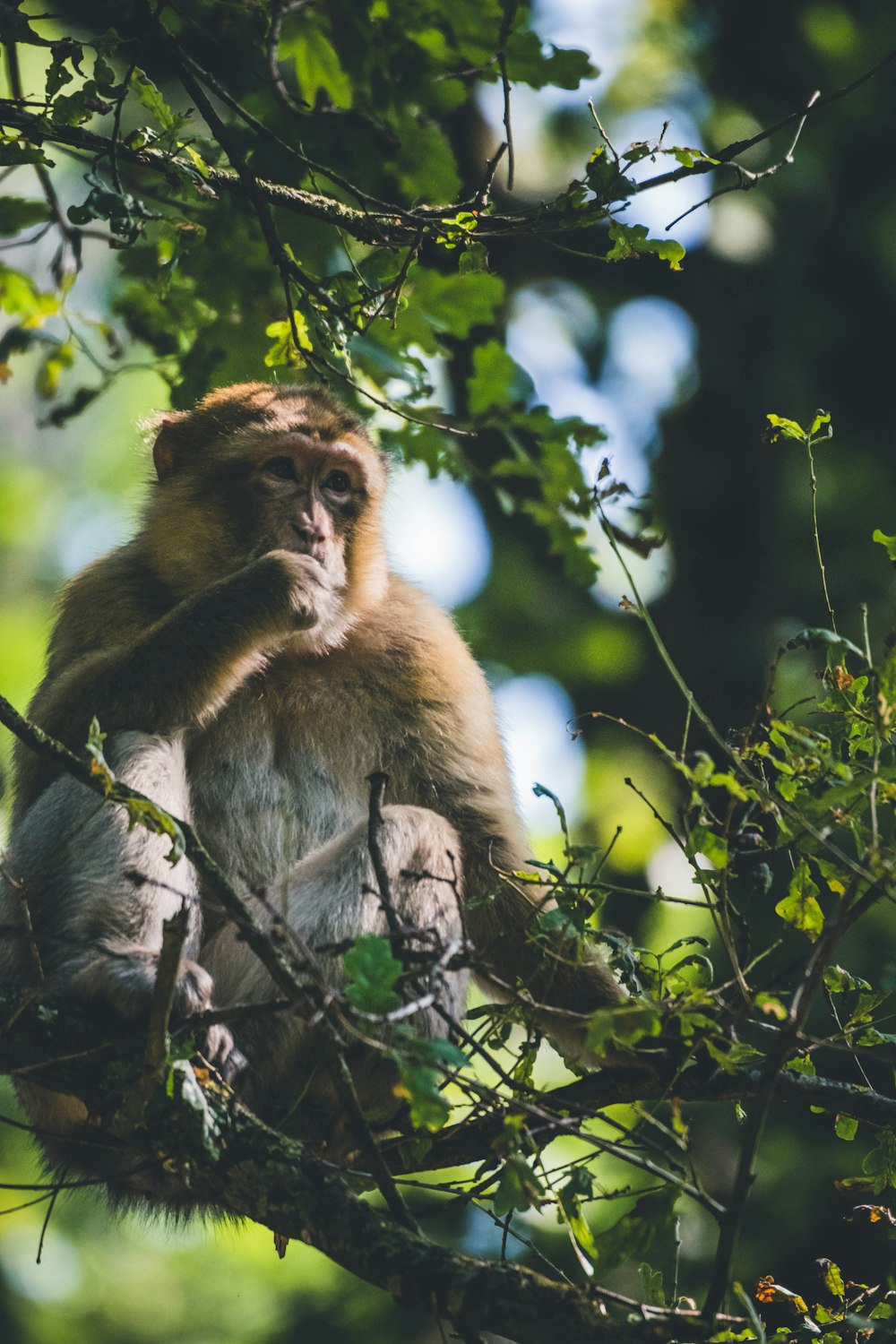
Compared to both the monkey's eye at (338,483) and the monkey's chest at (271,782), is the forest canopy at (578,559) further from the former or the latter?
the monkey's chest at (271,782)

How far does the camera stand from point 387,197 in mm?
4504

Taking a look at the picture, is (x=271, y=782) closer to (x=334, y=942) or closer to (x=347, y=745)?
(x=347, y=745)

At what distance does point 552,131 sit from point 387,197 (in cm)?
533

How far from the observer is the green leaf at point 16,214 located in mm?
3311

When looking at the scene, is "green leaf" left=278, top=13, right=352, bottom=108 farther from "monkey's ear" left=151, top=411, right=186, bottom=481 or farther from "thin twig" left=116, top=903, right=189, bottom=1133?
"thin twig" left=116, top=903, right=189, bottom=1133

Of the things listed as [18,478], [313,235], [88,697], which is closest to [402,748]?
[88,697]

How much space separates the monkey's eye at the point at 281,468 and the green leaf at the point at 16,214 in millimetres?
1053

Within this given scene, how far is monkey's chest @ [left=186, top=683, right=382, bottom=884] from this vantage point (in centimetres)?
367

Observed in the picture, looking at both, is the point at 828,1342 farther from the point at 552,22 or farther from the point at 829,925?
the point at 552,22

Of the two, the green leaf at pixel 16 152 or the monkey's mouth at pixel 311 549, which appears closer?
the green leaf at pixel 16 152

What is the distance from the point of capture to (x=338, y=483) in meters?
4.33

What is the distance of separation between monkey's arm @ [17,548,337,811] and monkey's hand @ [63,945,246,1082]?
2.30ft

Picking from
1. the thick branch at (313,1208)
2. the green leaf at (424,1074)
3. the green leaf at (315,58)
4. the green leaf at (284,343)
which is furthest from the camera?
the green leaf at (284,343)

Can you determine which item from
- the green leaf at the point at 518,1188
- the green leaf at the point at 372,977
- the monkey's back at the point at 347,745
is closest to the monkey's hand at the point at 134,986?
the monkey's back at the point at 347,745
